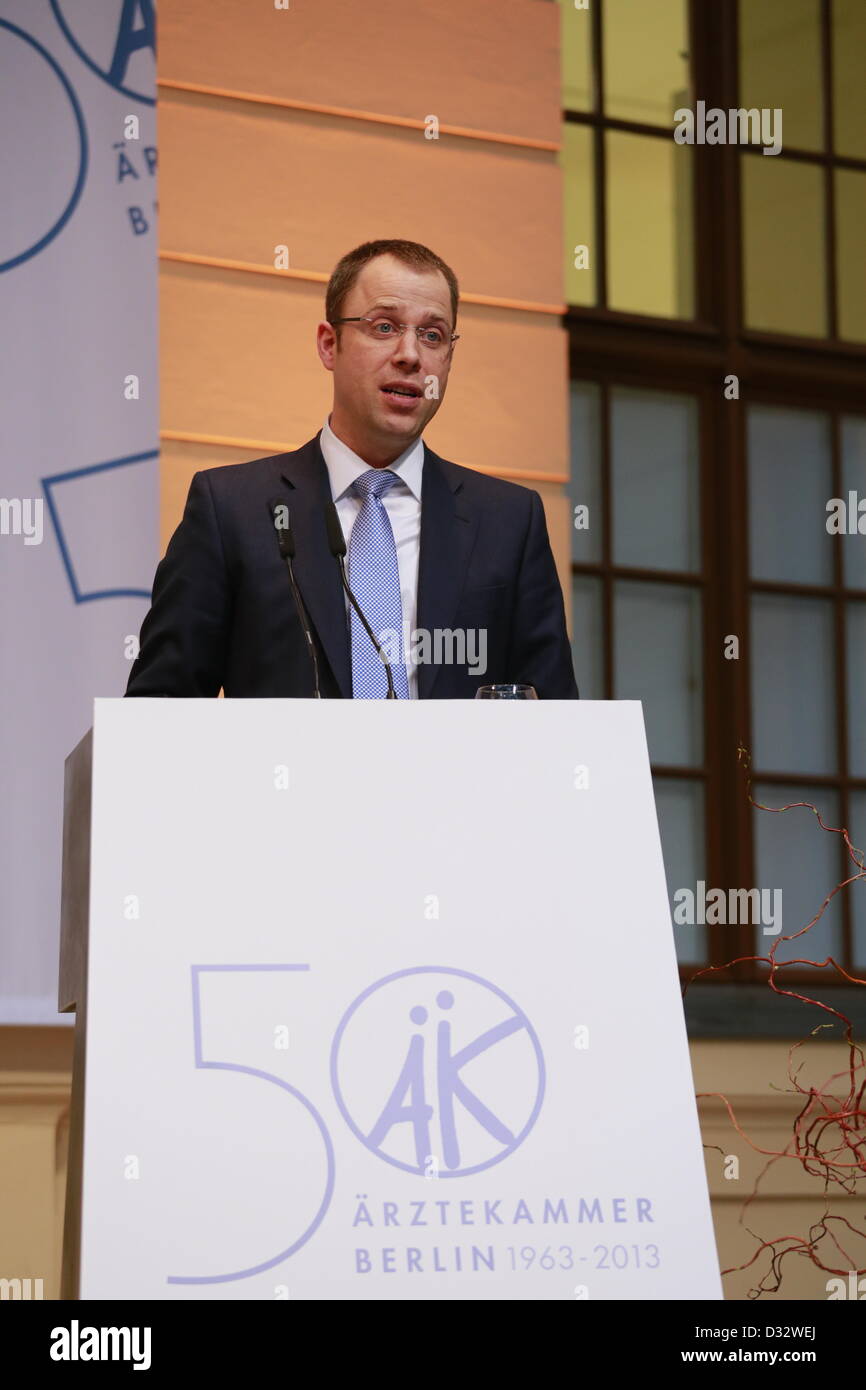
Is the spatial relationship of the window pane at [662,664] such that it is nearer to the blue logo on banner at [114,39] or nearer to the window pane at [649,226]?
the window pane at [649,226]

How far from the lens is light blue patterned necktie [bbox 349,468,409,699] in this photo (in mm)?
2031

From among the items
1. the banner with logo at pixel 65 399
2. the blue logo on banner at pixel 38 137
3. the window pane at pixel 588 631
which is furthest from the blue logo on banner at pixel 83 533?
the window pane at pixel 588 631

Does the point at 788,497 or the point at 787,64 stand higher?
the point at 787,64

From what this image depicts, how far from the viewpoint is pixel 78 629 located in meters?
3.00

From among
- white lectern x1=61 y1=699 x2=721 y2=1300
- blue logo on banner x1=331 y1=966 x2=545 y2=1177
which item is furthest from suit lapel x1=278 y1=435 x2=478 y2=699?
blue logo on banner x1=331 y1=966 x2=545 y2=1177

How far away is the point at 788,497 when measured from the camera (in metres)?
4.02

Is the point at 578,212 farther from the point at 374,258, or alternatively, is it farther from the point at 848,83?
the point at 374,258

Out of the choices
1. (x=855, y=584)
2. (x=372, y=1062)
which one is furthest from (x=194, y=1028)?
(x=855, y=584)

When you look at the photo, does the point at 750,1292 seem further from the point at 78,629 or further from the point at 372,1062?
the point at 372,1062

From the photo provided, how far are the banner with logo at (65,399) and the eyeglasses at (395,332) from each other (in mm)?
860

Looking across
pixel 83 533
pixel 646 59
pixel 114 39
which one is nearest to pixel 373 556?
pixel 83 533

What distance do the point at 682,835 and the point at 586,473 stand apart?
32.8 inches

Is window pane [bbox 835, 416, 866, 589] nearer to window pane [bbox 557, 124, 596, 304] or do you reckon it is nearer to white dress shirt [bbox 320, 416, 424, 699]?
window pane [bbox 557, 124, 596, 304]

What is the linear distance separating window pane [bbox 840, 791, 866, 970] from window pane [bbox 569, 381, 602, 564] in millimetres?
841
